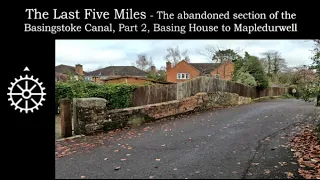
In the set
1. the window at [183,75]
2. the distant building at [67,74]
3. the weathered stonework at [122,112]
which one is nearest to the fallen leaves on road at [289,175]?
the weathered stonework at [122,112]

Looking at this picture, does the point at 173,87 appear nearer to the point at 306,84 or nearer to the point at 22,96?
the point at 306,84

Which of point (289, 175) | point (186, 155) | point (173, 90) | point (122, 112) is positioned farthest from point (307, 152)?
point (173, 90)

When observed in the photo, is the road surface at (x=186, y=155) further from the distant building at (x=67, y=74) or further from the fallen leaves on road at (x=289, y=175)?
the distant building at (x=67, y=74)

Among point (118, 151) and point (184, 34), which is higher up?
point (184, 34)

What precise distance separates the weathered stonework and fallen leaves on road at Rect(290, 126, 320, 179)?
17.4 ft

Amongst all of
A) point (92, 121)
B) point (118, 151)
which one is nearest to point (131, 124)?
point (92, 121)

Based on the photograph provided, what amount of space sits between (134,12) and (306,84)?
19.3 ft

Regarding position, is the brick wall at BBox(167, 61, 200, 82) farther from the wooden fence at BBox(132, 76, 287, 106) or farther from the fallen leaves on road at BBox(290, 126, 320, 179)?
the fallen leaves on road at BBox(290, 126, 320, 179)

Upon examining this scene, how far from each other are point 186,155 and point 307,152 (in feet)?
8.96

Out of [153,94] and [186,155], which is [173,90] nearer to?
[153,94]

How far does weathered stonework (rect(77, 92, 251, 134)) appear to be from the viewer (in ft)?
27.8

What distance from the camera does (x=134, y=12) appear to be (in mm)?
4805

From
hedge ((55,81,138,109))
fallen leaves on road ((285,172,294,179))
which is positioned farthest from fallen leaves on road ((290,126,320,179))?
hedge ((55,81,138,109))

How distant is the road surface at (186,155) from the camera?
4918 millimetres
